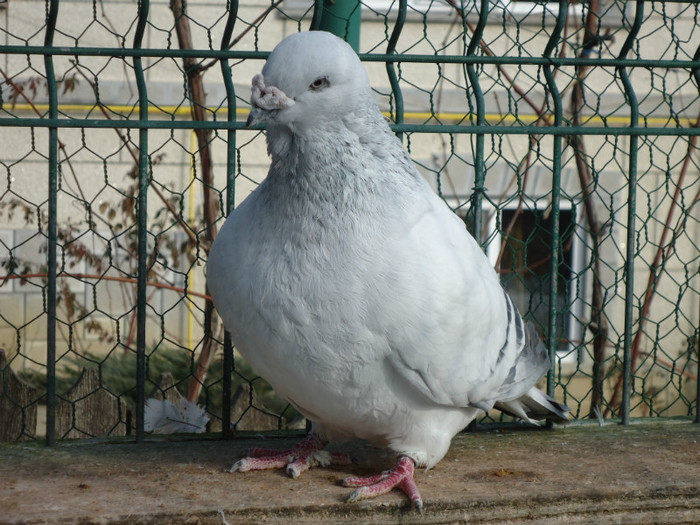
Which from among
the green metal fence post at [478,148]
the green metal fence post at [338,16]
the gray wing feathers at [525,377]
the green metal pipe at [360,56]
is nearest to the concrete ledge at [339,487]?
the gray wing feathers at [525,377]

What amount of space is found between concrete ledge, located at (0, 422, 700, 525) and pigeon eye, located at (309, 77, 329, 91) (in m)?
1.07

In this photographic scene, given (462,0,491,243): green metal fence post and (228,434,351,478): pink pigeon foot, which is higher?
(462,0,491,243): green metal fence post

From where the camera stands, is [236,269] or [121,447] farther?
[121,447]

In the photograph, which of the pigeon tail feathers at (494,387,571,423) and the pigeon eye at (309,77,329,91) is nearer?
the pigeon eye at (309,77,329,91)

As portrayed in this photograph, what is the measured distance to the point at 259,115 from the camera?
1950 millimetres

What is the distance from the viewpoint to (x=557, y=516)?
2.42 meters

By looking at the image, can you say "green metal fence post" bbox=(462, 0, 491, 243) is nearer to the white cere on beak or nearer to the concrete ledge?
the concrete ledge

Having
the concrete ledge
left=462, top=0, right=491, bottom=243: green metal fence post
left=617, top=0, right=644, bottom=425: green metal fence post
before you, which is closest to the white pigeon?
the concrete ledge

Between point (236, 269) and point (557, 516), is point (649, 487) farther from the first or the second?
point (236, 269)

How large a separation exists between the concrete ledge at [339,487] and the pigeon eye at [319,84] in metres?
1.07

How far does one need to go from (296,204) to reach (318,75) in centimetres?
33

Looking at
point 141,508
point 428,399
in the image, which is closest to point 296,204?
point 428,399

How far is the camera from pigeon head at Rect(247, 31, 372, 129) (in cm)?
194

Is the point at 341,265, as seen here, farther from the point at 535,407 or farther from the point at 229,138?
the point at 535,407
